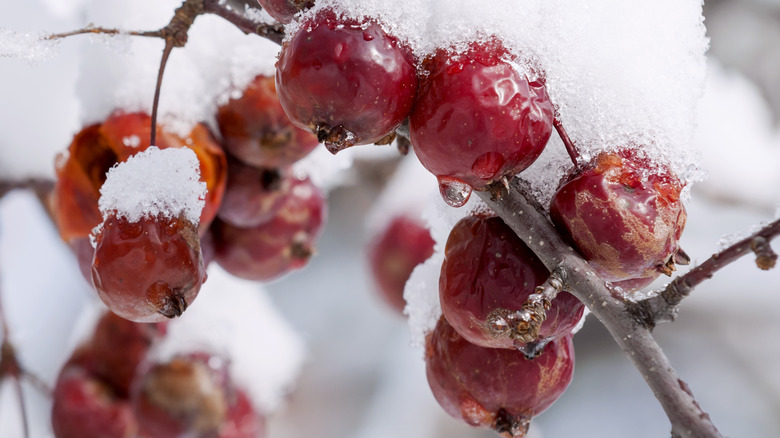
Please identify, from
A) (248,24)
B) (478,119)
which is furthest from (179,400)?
(478,119)

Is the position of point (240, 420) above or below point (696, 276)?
below

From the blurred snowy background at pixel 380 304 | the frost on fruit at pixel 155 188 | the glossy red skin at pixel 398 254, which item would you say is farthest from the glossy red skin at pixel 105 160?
the glossy red skin at pixel 398 254

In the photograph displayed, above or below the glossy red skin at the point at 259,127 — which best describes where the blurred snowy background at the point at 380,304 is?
below

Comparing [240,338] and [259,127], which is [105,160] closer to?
[259,127]

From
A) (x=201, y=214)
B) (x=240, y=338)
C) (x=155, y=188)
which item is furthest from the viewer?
(x=240, y=338)

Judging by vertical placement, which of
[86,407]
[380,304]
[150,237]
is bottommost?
[380,304]

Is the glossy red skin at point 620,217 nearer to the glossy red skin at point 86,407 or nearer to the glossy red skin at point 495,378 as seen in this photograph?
the glossy red skin at point 495,378
